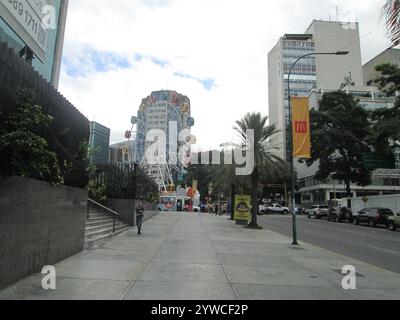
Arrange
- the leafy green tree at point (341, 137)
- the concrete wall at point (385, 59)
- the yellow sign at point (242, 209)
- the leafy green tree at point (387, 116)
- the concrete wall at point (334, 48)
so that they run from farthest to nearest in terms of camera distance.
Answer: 1. the concrete wall at point (334, 48)
2. the leafy green tree at point (341, 137)
3. the leafy green tree at point (387, 116)
4. the yellow sign at point (242, 209)
5. the concrete wall at point (385, 59)

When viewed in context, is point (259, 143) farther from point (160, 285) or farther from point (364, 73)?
point (364, 73)

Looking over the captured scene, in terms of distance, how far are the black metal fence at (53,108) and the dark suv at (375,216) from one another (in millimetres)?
28544

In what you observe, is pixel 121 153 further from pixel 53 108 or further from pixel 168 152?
pixel 53 108

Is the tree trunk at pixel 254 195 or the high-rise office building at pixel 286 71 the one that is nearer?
the tree trunk at pixel 254 195

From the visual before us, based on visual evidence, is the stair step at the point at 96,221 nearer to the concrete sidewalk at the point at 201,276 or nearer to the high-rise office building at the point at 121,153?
the concrete sidewalk at the point at 201,276

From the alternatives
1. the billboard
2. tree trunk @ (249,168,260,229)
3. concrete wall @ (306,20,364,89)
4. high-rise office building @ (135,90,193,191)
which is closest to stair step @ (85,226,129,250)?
the billboard

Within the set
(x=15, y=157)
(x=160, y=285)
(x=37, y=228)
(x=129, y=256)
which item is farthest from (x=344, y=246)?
(x=15, y=157)

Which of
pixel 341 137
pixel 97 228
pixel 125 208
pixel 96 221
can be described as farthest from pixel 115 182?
pixel 341 137

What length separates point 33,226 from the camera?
8680mm

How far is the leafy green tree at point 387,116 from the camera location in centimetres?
3216

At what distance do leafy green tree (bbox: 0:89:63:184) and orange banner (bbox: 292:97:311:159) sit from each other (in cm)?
1262

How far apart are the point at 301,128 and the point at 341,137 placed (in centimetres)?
3302

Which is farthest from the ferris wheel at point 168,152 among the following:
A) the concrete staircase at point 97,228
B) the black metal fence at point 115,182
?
the concrete staircase at point 97,228

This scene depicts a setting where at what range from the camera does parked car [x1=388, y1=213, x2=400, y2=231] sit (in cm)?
3160
